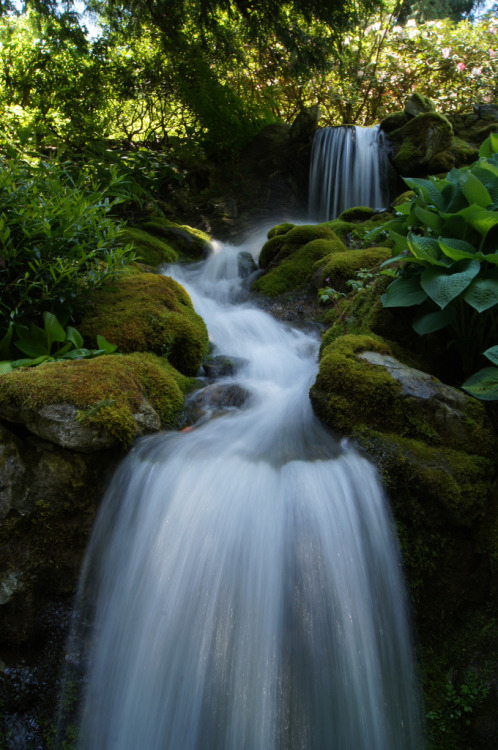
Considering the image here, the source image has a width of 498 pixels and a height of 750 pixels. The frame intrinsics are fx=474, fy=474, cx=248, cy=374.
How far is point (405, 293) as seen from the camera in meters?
3.01

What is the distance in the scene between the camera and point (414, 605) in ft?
7.27

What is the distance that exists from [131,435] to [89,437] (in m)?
0.23

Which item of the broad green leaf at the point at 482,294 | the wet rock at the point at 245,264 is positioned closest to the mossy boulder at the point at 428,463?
the broad green leaf at the point at 482,294

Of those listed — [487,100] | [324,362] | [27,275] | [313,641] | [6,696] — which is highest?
[487,100]

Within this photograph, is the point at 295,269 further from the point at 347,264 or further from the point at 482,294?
the point at 482,294

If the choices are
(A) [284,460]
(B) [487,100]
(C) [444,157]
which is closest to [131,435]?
(A) [284,460]

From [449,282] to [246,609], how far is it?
6.39ft

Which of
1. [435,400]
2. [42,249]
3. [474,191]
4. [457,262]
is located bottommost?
[435,400]

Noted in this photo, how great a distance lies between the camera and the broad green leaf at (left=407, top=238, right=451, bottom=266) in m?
2.71

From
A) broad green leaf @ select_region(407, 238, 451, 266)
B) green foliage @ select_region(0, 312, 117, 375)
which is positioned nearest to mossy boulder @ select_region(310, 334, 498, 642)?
broad green leaf @ select_region(407, 238, 451, 266)

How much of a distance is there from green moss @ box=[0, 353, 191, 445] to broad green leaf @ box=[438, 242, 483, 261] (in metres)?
1.89

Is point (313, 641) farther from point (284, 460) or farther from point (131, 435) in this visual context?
point (131, 435)

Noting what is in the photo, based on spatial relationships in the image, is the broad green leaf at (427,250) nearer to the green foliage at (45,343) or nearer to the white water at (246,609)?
the white water at (246,609)

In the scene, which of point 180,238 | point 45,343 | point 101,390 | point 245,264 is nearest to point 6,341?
point 45,343
